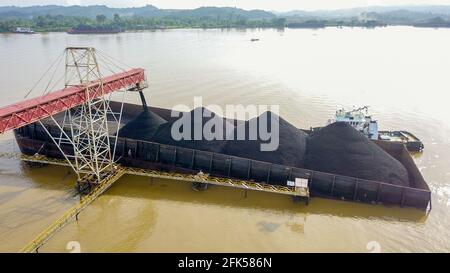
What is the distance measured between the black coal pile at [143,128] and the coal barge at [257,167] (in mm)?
717

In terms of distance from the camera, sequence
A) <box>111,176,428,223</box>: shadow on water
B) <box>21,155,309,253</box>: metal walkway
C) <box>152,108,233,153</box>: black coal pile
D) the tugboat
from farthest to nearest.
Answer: the tugboat
<box>152,108,233,153</box>: black coal pile
<box>111,176,428,223</box>: shadow on water
<box>21,155,309,253</box>: metal walkway

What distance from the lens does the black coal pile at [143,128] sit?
852 inches

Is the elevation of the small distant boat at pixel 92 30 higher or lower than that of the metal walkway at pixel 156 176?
higher

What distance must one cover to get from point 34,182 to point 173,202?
885 centimetres

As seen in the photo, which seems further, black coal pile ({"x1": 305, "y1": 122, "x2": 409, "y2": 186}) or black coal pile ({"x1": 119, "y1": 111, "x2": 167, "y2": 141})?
black coal pile ({"x1": 119, "y1": 111, "x2": 167, "y2": 141})

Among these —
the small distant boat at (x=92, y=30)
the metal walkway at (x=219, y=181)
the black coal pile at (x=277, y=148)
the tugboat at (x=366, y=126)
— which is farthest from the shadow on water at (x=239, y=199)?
the small distant boat at (x=92, y=30)

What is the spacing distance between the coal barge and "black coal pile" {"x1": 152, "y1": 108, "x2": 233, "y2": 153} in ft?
0.56

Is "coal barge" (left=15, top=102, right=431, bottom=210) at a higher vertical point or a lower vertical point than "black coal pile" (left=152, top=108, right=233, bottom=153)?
lower

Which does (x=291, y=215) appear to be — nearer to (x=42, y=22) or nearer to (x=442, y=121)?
(x=442, y=121)

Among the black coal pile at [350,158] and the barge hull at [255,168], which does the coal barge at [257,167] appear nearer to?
the barge hull at [255,168]

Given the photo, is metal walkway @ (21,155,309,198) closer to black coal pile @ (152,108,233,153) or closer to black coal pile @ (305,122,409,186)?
black coal pile @ (152,108,233,153)

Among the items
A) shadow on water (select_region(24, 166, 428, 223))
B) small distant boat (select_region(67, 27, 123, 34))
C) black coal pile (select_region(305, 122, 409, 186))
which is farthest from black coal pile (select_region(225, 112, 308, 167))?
small distant boat (select_region(67, 27, 123, 34))

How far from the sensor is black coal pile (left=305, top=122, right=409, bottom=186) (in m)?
17.5

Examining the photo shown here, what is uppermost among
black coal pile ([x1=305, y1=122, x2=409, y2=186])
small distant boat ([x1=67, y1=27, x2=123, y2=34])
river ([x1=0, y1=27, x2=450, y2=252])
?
small distant boat ([x1=67, y1=27, x2=123, y2=34])
